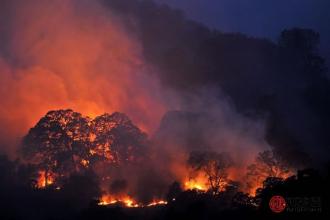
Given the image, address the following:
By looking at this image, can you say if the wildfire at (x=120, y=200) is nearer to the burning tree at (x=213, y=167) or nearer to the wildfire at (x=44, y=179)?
the burning tree at (x=213, y=167)

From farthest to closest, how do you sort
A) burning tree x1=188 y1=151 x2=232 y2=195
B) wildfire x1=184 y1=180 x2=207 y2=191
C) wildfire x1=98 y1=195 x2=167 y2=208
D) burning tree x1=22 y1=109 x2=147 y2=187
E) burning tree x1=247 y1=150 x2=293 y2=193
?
1. burning tree x1=22 y1=109 x2=147 y2=187
2. wildfire x1=98 y1=195 x2=167 y2=208
3. wildfire x1=184 y1=180 x2=207 y2=191
4. burning tree x1=188 y1=151 x2=232 y2=195
5. burning tree x1=247 y1=150 x2=293 y2=193

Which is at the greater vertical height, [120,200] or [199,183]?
[199,183]

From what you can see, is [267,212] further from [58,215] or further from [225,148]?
[225,148]

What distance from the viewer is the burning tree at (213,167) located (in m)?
50.7

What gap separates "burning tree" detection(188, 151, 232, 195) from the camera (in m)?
50.7

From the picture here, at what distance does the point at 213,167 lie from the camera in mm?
51594

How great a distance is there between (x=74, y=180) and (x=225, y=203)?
20.4m

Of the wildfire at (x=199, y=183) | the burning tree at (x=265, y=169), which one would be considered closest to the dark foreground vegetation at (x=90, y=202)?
the wildfire at (x=199, y=183)

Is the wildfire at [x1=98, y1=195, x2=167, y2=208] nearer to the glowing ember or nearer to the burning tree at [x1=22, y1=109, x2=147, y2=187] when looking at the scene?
the glowing ember

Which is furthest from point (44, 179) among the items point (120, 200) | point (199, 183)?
point (199, 183)

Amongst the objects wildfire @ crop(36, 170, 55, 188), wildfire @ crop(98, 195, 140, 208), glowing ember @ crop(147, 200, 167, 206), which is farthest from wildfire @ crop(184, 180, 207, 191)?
wildfire @ crop(36, 170, 55, 188)

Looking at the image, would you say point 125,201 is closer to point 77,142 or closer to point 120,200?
point 120,200

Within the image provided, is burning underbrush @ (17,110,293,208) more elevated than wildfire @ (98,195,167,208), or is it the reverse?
burning underbrush @ (17,110,293,208)

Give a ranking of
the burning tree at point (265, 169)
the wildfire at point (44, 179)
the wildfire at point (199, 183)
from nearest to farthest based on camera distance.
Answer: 1. the burning tree at point (265, 169)
2. the wildfire at point (199, 183)
3. the wildfire at point (44, 179)
